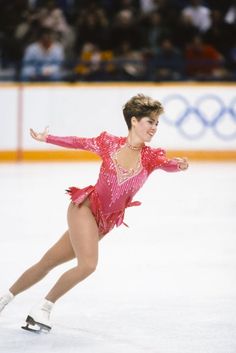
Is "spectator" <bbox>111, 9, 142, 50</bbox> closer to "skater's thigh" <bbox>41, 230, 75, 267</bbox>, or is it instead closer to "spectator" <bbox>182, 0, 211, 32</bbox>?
"spectator" <bbox>182, 0, 211, 32</bbox>

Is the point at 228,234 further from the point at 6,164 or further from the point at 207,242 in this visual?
the point at 6,164

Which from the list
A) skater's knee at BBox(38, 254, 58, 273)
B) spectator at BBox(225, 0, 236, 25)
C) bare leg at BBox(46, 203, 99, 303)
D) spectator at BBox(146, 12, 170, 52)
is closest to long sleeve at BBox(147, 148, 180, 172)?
bare leg at BBox(46, 203, 99, 303)

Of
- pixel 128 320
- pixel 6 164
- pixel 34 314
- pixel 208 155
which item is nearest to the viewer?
pixel 34 314

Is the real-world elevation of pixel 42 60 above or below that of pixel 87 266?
above

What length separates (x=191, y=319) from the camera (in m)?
5.28

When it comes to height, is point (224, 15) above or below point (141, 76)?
above

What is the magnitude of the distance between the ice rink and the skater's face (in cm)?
104

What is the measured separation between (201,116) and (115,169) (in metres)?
9.60

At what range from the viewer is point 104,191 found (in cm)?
496

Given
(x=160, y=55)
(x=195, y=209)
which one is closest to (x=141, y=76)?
(x=160, y=55)

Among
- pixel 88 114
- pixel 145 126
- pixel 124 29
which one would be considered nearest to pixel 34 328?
pixel 145 126

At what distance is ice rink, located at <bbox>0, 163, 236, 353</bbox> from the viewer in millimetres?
4844

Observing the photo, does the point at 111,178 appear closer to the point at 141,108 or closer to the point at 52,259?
the point at 141,108

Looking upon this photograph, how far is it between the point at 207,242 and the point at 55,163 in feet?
20.3
